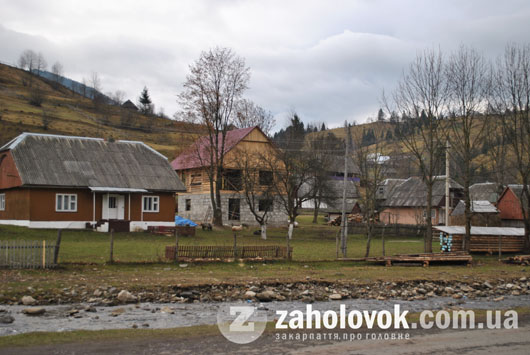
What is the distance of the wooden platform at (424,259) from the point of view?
2744 cm

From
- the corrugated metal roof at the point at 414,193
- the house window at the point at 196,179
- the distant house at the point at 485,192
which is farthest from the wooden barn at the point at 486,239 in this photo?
the corrugated metal roof at the point at 414,193

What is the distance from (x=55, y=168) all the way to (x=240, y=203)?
1907 centimetres

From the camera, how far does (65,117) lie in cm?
11875

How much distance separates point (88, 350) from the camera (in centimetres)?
1083

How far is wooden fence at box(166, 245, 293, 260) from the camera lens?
24.6 metres

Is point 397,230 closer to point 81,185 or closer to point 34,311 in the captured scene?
point 81,185

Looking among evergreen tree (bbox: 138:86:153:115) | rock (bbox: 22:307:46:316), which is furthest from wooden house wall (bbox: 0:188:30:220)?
evergreen tree (bbox: 138:86:153:115)

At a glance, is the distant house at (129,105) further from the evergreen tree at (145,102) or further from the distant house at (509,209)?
the distant house at (509,209)

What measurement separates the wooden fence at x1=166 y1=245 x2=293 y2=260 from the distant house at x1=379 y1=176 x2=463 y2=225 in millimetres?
39588

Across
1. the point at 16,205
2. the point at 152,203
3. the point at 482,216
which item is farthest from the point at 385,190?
the point at 16,205

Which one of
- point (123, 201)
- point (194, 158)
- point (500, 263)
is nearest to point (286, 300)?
point (500, 263)

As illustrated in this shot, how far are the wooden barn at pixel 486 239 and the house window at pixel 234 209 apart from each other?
2401 cm

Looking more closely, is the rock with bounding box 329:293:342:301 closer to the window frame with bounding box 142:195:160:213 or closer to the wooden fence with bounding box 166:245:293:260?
the wooden fence with bounding box 166:245:293:260

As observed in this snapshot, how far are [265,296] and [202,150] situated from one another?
122ft
